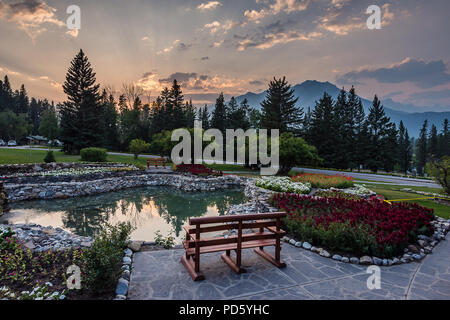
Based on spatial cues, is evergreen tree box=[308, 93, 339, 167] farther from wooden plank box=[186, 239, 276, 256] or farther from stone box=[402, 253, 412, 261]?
wooden plank box=[186, 239, 276, 256]

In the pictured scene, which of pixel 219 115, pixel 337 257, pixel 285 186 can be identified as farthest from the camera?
A: pixel 219 115

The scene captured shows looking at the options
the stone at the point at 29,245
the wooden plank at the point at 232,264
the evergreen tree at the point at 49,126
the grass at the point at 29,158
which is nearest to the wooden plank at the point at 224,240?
the wooden plank at the point at 232,264

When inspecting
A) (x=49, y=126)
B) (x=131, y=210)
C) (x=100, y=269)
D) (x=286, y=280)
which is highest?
(x=49, y=126)

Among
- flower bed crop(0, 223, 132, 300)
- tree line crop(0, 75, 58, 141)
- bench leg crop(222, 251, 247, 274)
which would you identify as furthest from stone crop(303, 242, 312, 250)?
tree line crop(0, 75, 58, 141)

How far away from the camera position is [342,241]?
527 cm

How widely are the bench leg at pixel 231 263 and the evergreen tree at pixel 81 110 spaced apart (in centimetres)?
3713

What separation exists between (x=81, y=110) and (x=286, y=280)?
136ft

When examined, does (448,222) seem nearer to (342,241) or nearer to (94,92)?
(342,241)

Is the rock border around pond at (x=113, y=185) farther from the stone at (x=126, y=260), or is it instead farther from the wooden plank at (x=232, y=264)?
the wooden plank at (x=232, y=264)

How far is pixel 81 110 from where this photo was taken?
37.3 m

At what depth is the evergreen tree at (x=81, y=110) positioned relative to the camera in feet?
117

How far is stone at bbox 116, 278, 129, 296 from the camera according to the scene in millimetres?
3594

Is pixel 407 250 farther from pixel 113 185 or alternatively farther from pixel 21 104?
pixel 21 104

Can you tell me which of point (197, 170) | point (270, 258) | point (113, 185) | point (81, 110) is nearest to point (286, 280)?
point (270, 258)
